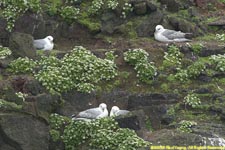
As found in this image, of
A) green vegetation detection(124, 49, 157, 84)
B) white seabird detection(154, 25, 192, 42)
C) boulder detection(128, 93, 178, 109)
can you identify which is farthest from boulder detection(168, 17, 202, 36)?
boulder detection(128, 93, 178, 109)

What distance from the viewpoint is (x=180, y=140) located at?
44.7 ft

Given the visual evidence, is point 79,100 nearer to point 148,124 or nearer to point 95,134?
point 148,124

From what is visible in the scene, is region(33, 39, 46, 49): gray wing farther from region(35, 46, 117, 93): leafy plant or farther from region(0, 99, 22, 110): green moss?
region(0, 99, 22, 110): green moss

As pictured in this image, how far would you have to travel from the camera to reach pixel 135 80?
17.9 m

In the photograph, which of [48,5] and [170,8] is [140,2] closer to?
[170,8]

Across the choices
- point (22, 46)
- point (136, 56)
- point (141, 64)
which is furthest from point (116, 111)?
point (22, 46)

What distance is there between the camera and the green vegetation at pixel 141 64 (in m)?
17.8

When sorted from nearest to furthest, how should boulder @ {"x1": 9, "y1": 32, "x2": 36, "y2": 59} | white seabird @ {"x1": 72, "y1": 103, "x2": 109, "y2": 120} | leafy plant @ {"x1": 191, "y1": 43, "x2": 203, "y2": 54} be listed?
white seabird @ {"x1": 72, "y1": 103, "x2": 109, "y2": 120}, boulder @ {"x1": 9, "y1": 32, "x2": 36, "y2": 59}, leafy plant @ {"x1": 191, "y1": 43, "x2": 203, "y2": 54}

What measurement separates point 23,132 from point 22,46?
418 centimetres

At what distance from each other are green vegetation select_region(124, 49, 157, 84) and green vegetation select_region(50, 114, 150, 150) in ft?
9.09

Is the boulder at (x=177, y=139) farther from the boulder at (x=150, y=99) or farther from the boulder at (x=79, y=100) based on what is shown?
the boulder at (x=79, y=100)

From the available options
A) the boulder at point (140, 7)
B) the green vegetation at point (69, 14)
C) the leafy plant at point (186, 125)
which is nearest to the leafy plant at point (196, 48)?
the boulder at point (140, 7)

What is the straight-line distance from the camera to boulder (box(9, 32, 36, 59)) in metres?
18.1

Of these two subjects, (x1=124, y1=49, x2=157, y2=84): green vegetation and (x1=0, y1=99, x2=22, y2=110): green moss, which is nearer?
(x1=0, y1=99, x2=22, y2=110): green moss
